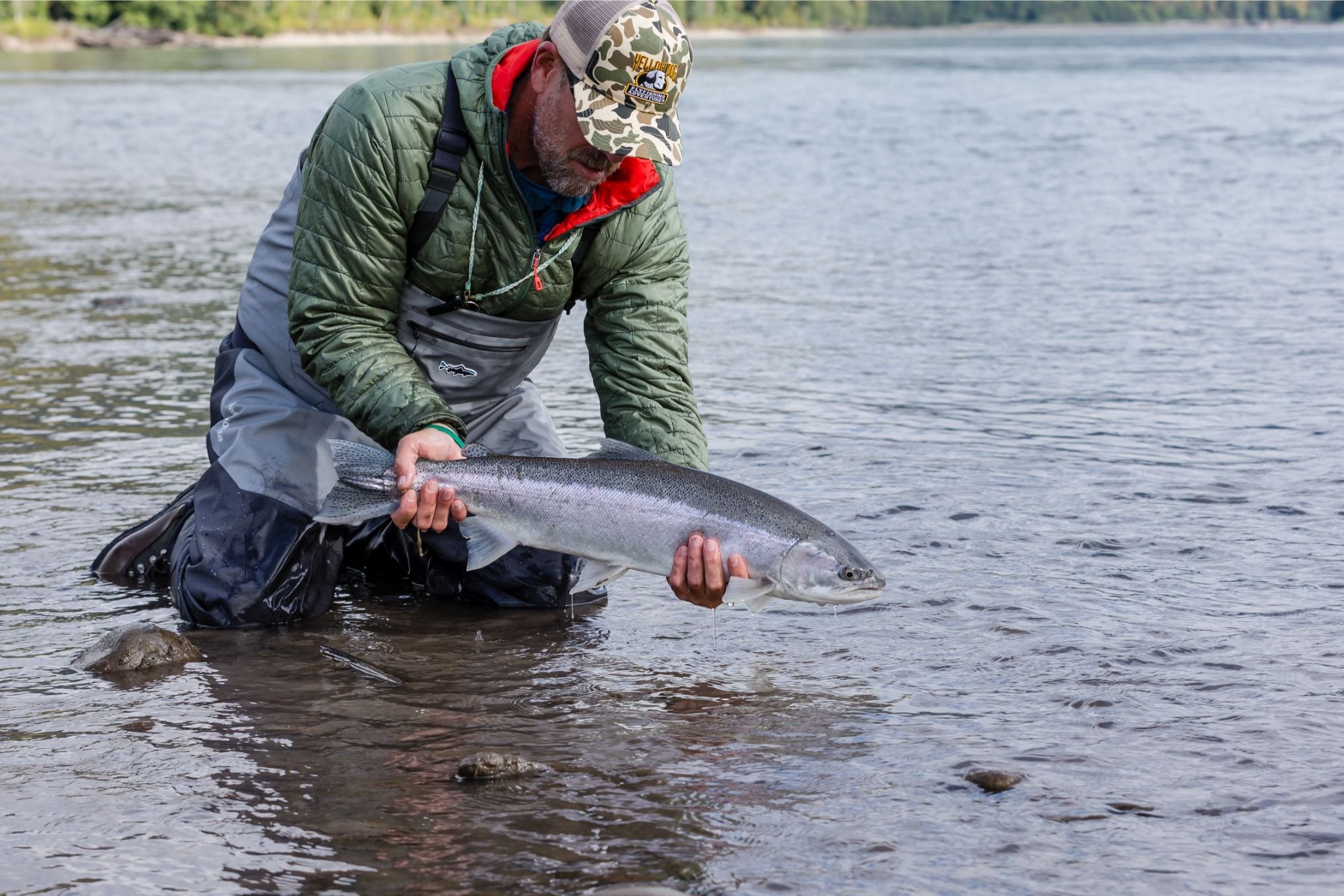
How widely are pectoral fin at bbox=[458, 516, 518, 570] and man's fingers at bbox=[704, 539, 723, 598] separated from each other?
2.02 ft

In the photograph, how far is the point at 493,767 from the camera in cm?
409

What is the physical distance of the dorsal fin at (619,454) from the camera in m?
4.58

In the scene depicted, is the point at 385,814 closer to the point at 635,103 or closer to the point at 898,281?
the point at 635,103

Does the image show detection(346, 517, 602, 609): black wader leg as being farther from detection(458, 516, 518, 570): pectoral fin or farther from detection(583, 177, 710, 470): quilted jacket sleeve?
detection(458, 516, 518, 570): pectoral fin

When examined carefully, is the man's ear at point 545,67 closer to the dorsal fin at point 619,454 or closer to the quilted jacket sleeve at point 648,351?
the quilted jacket sleeve at point 648,351

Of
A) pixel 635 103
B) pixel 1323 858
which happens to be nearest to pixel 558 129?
pixel 635 103

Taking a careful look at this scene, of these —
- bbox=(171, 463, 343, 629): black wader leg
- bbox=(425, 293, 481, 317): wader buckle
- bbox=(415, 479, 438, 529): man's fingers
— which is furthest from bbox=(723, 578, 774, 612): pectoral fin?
bbox=(171, 463, 343, 629): black wader leg

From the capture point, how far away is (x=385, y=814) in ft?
12.7

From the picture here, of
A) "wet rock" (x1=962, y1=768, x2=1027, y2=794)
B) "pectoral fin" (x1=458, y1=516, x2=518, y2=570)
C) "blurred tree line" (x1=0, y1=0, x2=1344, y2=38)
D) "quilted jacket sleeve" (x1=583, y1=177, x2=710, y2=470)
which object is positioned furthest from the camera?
"blurred tree line" (x1=0, y1=0, x2=1344, y2=38)

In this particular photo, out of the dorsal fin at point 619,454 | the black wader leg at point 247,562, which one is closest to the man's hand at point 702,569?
the dorsal fin at point 619,454

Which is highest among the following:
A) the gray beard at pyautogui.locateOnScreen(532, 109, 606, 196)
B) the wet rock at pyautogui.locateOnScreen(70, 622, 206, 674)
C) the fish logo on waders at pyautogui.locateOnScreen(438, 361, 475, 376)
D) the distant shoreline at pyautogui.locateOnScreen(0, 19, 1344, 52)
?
the distant shoreline at pyautogui.locateOnScreen(0, 19, 1344, 52)

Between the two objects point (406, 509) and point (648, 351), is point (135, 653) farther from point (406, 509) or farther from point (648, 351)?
point (648, 351)

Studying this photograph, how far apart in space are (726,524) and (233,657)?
Answer: 1.81m

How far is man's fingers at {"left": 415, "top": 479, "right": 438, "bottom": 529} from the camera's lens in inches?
178
